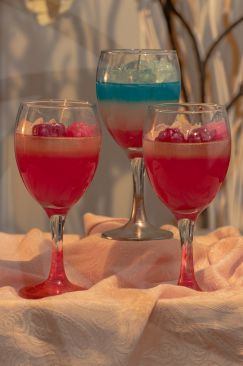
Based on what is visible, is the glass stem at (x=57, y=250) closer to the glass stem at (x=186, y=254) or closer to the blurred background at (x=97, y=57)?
the glass stem at (x=186, y=254)

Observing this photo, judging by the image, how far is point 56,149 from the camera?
800 mm

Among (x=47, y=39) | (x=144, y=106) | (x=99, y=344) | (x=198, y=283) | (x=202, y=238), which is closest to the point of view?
(x=99, y=344)

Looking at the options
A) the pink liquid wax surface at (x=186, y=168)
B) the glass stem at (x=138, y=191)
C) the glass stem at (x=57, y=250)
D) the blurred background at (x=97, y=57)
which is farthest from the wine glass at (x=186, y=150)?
the blurred background at (x=97, y=57)

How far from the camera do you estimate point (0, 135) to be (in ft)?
6.94

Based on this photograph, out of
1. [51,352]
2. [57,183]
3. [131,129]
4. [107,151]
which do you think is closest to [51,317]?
[51,352]

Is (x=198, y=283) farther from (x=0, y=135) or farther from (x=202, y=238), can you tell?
(x=0, y=135)

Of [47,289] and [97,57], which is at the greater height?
[97,57]

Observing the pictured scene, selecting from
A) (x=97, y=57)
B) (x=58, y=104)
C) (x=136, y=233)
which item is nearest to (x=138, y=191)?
(x=136, y=233)

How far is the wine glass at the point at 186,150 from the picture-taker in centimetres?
78

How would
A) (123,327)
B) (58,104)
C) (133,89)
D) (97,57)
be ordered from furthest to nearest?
(97,57), (133,89), (58,104), (123,327)

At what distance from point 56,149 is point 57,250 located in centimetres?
10

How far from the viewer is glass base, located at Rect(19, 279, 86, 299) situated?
Result: 2.70ft

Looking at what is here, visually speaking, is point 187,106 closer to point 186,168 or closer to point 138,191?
point 186,168

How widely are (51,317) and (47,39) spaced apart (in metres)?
1.41
